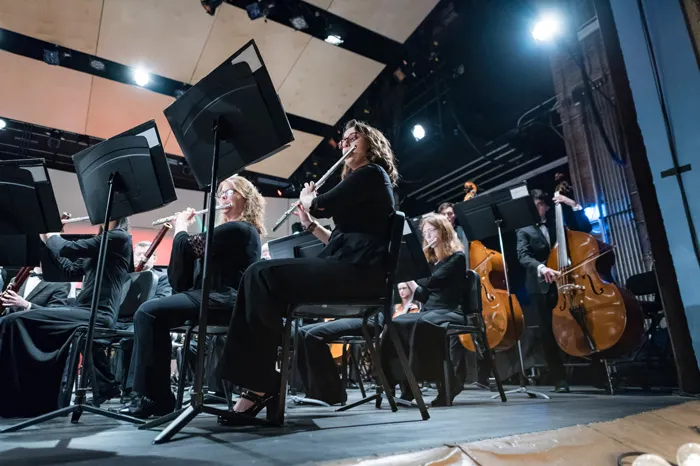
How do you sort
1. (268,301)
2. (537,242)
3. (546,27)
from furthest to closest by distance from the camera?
(546,27)
(537,242)
(268,301)

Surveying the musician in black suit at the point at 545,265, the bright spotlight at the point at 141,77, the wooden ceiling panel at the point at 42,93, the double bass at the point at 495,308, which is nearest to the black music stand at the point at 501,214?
the double bass at the point at 495,308

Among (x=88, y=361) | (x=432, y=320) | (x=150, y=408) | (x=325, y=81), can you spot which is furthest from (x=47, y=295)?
(x=325, y=81)

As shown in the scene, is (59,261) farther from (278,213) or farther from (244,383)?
(278,213)

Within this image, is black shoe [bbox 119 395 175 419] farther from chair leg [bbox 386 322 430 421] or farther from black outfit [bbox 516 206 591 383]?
black outfit [bbox 516 206 591 383]

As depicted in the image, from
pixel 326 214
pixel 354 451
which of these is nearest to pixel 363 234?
pixel 326 214

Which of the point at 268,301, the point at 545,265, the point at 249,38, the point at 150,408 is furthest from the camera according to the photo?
the point at 249,38

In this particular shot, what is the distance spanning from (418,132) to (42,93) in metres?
4.61

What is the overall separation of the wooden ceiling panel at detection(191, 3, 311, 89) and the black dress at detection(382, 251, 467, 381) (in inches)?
121

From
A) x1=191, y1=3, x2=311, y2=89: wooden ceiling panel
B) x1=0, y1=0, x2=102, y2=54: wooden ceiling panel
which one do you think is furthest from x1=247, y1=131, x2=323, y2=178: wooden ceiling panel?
x1=0, y1=0, x2=102, y2=54: wooden ceiling panel

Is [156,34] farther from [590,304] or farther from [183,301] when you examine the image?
[590,304]

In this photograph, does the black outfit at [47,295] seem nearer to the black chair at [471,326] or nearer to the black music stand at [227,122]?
the black music stand at [227,122]

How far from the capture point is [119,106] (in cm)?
555

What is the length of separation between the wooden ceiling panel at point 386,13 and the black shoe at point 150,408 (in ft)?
13.0

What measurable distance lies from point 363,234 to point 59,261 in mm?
2098
